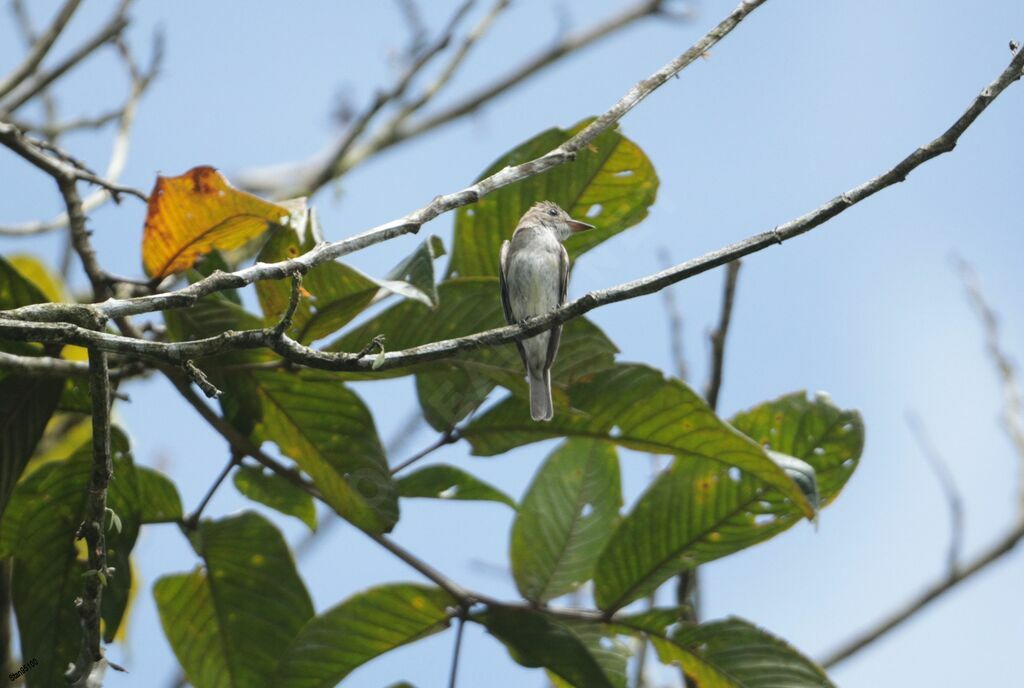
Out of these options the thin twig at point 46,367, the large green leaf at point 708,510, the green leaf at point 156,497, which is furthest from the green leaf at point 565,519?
the thin twig at point 46,367

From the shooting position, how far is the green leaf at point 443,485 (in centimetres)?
347

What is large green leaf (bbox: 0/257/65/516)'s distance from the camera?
10.5ft

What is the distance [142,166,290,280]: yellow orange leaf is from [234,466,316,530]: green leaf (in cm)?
66

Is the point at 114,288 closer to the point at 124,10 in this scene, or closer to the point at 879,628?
the point at 124,10

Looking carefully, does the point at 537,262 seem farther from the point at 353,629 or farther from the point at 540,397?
the point at 353,629

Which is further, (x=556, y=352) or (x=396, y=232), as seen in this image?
(x=556, y=352)

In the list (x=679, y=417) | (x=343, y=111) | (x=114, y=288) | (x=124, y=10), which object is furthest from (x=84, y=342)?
(x=343, y=111)

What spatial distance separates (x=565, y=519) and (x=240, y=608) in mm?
1028

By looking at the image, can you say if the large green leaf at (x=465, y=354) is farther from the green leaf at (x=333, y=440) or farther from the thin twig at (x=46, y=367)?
the thin twig at (x=46, y=367)

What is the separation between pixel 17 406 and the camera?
127 inches

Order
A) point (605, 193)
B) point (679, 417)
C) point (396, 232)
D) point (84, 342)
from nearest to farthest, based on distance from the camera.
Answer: point (84, 342) → point (396, 232) → point (679, 417) → point (605, 193)

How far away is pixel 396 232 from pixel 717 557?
4.67ft

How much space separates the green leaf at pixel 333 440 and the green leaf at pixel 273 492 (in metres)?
0.18

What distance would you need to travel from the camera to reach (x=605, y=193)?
3.68m
